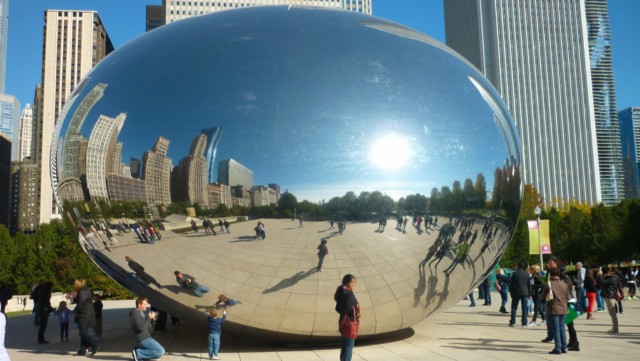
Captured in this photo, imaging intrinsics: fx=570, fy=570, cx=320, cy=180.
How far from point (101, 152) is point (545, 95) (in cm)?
14009

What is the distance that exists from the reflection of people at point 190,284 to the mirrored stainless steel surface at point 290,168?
0.05 metres

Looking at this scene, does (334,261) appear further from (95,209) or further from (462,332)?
(462,332)

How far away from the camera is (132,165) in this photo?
8500 mm

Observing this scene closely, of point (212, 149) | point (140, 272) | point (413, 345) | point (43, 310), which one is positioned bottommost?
point (413, 345)

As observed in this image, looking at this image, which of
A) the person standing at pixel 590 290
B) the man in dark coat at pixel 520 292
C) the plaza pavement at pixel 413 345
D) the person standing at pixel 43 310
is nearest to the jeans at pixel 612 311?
the plaza pavement at pixel 413 345

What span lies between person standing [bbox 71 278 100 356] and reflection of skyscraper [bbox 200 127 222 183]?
180 inches

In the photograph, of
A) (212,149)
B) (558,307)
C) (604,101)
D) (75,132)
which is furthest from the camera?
(604,101)

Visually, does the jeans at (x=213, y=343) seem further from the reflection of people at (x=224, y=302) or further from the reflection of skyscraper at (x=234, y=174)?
the reflection of skyscraper at (x=234, y=174)

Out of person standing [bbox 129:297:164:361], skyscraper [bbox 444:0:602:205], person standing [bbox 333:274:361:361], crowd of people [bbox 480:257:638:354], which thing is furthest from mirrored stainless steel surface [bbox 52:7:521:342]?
skyscraper [bbox 444:0:602:205]

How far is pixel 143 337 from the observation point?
29.9 feet

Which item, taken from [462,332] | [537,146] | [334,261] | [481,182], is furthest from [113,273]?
[537,146]

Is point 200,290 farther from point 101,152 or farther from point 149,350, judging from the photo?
point 101,152

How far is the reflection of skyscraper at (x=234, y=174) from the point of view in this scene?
7930mm

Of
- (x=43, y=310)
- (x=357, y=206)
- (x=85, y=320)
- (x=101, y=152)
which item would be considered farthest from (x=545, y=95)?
(x=101, y=152)
